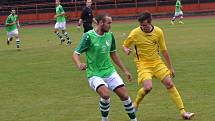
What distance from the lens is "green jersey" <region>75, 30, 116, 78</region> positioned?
352 inches

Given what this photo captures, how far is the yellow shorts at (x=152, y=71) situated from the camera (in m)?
9.91

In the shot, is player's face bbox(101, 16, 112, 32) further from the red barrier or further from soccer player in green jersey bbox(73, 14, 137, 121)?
the red barrier

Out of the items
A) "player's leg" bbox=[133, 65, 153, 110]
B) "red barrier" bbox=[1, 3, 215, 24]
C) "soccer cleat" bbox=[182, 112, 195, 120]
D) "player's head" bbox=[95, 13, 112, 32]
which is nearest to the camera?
"player's head" bbox=[95, 13, 112, 32]

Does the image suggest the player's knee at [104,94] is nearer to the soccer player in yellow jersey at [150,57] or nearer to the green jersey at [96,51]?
the green jersey at [96,51]

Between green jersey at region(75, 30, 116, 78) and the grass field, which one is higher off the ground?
green jersey at region(75, 30, 116, 78)

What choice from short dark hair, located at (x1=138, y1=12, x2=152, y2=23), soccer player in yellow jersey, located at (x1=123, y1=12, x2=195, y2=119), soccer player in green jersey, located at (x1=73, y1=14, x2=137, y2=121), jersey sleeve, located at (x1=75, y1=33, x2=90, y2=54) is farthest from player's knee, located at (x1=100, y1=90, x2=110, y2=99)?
short dark hair, located at (x1=138, y1=12, x2=152, y2=23)

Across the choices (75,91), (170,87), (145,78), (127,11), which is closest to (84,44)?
(145,78)

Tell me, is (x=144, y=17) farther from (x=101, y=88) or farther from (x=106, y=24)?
(x=101, y=88)

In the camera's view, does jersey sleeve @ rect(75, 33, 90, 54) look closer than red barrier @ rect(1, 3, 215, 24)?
Yes

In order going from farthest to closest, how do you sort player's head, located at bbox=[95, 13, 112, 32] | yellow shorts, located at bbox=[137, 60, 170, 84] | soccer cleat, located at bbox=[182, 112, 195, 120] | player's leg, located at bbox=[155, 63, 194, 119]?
yellow shorts, located at bbox=[137, 60, 170, 84] < player's leg, located at bbox=[155, 63, 194, 119] < soccer cleat, located at bbox=[182, 112, 195, 120] < player's head, located at bbox=[95, 13, 112, 32]

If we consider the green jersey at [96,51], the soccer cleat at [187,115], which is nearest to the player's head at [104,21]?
the green jersey at [96,51]

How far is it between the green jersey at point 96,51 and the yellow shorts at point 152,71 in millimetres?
1052

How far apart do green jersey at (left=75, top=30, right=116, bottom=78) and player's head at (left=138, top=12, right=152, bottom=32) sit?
2.65 ft

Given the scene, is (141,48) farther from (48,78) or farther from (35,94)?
(48,78)
